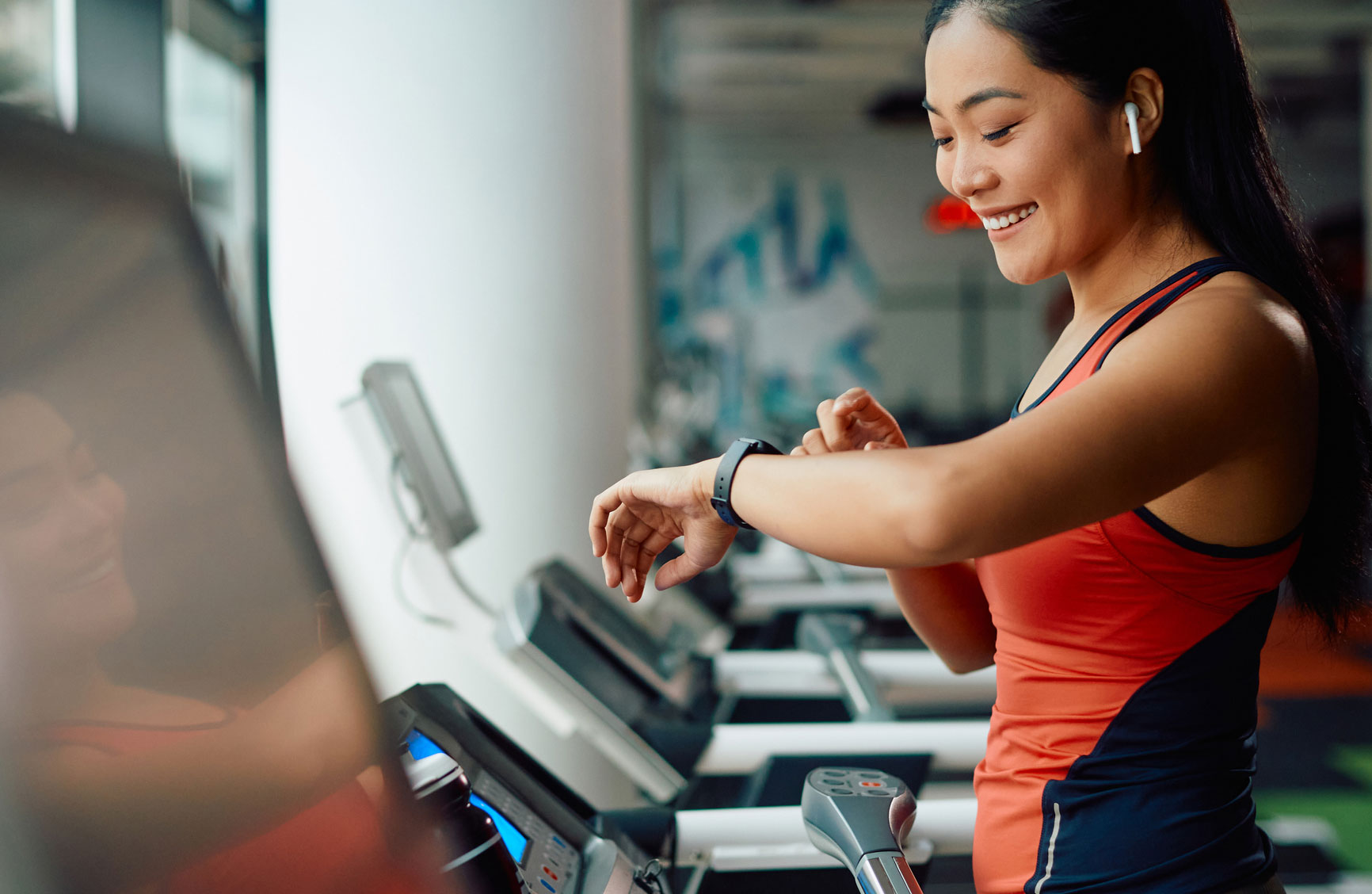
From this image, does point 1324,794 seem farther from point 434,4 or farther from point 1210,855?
point 434,4

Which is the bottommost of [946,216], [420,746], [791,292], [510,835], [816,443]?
[510,835]

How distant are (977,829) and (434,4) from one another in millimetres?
2015

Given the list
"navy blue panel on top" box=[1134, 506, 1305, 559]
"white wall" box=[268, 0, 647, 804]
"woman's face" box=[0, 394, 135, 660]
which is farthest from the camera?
"white wall" box=[268, 0, 647, 804]

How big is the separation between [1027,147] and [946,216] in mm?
10623

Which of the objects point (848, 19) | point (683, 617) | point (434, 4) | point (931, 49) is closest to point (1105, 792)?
point (931, 49)

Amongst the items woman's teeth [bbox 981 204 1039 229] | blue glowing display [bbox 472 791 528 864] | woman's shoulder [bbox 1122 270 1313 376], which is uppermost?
woman's teeth [bbox 981 204 1039 229]

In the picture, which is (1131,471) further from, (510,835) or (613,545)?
(510,835)

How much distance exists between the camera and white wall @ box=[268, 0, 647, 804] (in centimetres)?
229

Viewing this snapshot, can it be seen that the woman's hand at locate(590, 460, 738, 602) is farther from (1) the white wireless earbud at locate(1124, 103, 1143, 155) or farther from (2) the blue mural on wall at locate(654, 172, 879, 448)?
(2) the blue mural on wall at locate(654, 172, 879, 448)

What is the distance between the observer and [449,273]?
2352 mm

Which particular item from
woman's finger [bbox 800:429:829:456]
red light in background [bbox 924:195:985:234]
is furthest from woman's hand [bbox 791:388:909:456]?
red light in background [bbox 924:195:985:234]

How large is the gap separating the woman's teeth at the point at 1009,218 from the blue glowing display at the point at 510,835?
0.72 m

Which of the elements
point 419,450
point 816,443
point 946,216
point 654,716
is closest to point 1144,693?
point 816,443

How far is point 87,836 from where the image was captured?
1.50 feet
